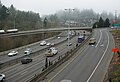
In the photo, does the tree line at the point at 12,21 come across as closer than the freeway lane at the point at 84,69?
No

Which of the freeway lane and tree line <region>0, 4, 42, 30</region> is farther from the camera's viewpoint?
tree line <region>0, 4, 42, 30</region>

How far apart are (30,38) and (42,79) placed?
280 feet

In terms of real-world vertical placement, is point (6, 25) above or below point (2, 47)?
above

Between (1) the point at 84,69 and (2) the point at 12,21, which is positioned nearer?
(1) the point at 84,69

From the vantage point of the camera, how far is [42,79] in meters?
31.2

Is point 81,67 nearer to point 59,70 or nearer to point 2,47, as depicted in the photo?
point 59,70

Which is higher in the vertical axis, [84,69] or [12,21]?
[12,21]

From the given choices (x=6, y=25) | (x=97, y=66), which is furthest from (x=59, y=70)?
(x=6, y=25)

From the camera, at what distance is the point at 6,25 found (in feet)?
416

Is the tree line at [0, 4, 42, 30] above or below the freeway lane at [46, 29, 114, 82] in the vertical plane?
above

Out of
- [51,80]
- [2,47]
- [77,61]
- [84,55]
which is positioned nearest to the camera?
[51,80]

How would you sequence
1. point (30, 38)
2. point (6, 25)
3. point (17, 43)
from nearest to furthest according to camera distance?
point (17, 43), point (30, 38), point (6, 25)

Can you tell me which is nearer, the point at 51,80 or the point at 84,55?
the point at 51,80

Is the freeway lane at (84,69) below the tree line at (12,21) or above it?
below
